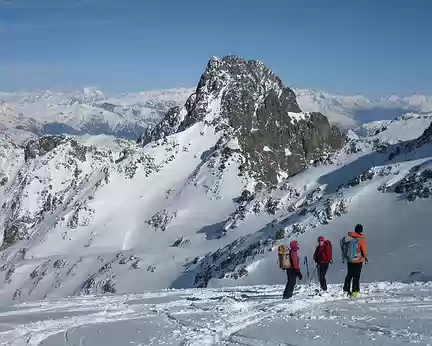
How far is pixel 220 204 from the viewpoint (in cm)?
10262

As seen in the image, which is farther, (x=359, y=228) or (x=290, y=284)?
(x=290, y=284)

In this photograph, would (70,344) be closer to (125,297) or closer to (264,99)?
(125,297)

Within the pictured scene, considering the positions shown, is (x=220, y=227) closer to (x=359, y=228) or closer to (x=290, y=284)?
(x=290, y=284)

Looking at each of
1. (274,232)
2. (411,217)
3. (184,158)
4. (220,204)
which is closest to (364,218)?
(411,217)

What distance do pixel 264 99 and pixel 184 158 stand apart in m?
34.2

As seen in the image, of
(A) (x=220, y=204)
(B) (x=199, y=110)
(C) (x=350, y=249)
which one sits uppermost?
(B) (x=199, y=110)

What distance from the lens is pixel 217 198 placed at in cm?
10462

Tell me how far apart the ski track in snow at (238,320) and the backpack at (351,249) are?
141cm

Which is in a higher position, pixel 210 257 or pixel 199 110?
pixel 199 110

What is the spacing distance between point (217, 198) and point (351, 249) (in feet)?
282

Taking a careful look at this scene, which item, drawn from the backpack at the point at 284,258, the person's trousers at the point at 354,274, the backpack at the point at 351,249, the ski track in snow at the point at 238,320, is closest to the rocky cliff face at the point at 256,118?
the backpack at the point at 284,258

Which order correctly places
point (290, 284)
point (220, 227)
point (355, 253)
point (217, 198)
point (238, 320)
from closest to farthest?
point (238, 320) < point (355, 253) < point (290, 284) < point (220, 227) < point (217, 198)

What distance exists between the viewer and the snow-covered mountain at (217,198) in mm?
50438

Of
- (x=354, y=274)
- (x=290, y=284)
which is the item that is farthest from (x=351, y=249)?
(x=290, y=284)
